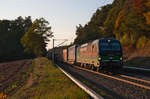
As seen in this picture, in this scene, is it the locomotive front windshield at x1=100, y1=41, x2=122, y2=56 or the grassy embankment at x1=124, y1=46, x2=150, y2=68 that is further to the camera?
the grassy embankment at x1=124, y1=46, x2=150, y2=68

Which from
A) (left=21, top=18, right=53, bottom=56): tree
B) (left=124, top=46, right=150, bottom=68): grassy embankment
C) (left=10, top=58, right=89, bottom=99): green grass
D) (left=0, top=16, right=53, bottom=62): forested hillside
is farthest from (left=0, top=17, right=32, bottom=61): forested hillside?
(left=10, top=58, right=89, bottom=99): green grass

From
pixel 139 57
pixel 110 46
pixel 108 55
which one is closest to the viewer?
pixel 108 55

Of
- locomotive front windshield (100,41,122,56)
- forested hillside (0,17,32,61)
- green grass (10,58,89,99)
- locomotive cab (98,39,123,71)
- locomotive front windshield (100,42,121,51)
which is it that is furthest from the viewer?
forested hillside (0,17,32,61)

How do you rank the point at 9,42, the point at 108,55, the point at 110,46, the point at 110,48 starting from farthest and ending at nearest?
the point at 9,42
the point at 110,46
the point at 110,48
the point at 108,55

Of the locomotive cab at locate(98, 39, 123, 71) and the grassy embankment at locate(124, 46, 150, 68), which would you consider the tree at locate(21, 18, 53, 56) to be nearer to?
the grassy embankment at locate(124, 46, 150, 68)

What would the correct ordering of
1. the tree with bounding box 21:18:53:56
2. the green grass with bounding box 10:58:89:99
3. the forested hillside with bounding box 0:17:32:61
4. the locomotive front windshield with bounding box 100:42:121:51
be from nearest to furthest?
the green grass with bounding box 10:58:89:99, the locomotive front windshield with bounding box 100:42:121:51, the tree with bounding box 21:18:53:56, the forested hillside with bounding box 0:17:32:61

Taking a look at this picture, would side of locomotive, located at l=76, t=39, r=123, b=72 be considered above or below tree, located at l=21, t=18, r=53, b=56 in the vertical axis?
below

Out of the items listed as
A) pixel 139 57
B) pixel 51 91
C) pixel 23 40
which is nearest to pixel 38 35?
pixel 23 40

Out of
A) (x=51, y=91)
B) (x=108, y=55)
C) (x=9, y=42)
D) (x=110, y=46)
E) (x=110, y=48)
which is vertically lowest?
(x=51, y=91)

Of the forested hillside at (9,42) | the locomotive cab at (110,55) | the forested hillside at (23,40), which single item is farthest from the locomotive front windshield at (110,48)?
the forested hillside at (9,42)

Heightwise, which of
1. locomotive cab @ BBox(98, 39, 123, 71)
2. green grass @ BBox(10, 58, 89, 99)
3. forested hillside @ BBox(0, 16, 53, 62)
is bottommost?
green grass @ BBox(10, 58, 89, 99)

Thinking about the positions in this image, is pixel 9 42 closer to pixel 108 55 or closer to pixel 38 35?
pixel 38 35

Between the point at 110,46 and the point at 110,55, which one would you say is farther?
the point at 110,46

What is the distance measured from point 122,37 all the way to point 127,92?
28.3m
